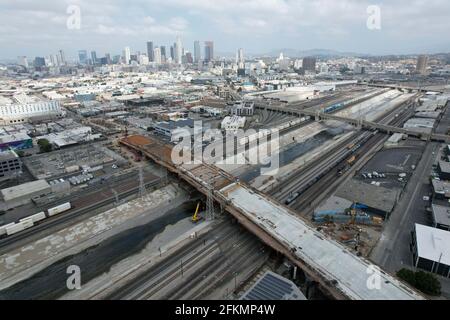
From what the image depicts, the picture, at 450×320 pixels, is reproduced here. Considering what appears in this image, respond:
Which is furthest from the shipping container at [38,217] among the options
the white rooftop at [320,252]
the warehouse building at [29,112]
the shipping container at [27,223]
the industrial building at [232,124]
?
the warehouse building at [29,112]

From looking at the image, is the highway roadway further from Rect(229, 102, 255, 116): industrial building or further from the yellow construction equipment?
Rect(229, 102, 255, 116): industrial building

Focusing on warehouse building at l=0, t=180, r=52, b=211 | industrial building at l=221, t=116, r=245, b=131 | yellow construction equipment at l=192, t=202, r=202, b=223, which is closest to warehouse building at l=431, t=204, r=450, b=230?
yellow construction equipment at l=192, t=202, r=202, b=223

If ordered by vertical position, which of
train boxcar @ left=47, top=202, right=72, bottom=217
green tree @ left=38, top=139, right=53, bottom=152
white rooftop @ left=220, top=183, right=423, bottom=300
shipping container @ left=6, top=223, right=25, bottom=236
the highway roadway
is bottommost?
the highway roadway

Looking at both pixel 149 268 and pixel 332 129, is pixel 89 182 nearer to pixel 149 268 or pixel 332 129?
pixel 149 268

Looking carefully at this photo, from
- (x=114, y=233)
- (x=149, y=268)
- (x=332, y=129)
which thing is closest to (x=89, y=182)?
(x=114, y=233)
